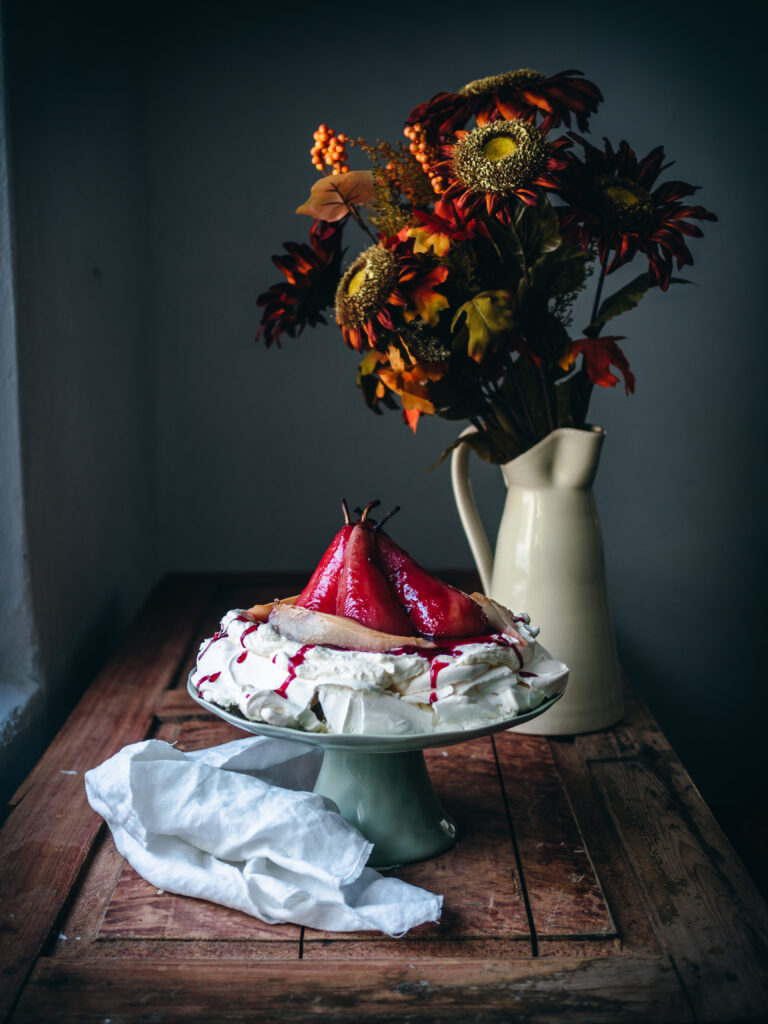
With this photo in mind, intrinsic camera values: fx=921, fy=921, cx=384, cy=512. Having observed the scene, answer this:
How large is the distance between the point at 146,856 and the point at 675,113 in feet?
5.22

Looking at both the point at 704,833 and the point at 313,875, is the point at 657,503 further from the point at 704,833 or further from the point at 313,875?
the point at 313,875

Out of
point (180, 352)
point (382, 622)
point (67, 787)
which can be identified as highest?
point (180, 352)

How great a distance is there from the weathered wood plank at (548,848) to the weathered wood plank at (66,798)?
1.25 ft

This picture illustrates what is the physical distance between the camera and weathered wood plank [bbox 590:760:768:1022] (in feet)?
2.05

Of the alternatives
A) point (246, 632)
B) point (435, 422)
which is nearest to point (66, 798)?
point (246, 632)

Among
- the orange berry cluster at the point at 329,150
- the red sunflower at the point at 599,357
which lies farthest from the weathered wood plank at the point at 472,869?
the orange berry cluster at the point at 329,150

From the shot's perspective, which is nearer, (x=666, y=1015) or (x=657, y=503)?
(x=666, y=1015)

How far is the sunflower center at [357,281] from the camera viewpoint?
2.99ft

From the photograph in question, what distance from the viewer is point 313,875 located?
0.70m

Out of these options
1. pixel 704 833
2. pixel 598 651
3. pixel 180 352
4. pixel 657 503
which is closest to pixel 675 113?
pixel 657 503

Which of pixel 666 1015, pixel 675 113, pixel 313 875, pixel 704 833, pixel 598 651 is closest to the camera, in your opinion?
pixel 666 1015

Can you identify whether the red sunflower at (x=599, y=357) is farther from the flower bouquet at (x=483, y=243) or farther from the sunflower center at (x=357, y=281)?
the sunflower center at (x=357, y=281)

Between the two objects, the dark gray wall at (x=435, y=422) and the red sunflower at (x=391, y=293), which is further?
the dark gray wall at (x=435, y=422)

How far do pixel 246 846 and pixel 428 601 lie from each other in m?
0.25
